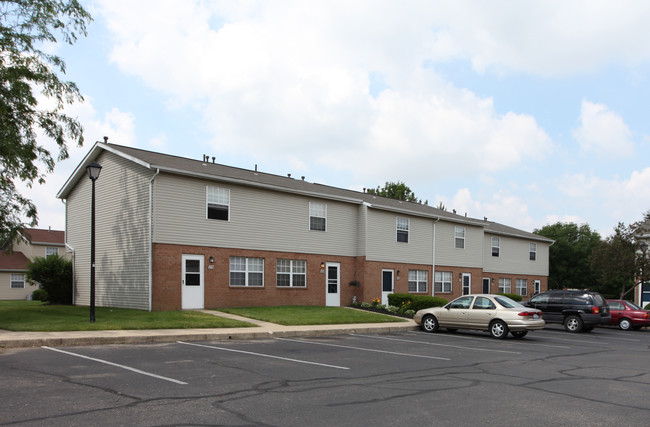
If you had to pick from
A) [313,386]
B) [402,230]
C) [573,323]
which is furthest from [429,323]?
[313,386]

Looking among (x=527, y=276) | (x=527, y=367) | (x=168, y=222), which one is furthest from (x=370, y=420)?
(x=527, y=276)

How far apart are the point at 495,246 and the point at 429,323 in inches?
909

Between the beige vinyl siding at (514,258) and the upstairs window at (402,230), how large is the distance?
10.9 m

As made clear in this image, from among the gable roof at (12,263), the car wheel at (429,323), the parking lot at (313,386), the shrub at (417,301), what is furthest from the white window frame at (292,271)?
the gable roof at (12,263)

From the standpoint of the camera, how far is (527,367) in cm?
1176

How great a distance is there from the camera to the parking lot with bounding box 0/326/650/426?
6938mm

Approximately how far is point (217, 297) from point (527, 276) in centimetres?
3040

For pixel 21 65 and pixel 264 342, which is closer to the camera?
pixel 264 342

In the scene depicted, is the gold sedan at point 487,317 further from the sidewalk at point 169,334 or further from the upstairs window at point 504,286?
the upstairs window at point 504,286

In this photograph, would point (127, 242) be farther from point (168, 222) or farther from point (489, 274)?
point (489, 274)

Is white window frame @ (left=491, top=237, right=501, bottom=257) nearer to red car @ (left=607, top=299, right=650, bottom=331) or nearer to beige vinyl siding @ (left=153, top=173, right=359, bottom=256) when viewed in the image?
red car @ (left=607, top=299, right=650, bottom=331)

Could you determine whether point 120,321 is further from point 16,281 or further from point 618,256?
point 16,281

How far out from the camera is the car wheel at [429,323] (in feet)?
66.4

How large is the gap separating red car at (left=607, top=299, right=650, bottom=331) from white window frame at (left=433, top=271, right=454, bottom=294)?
10473mm
